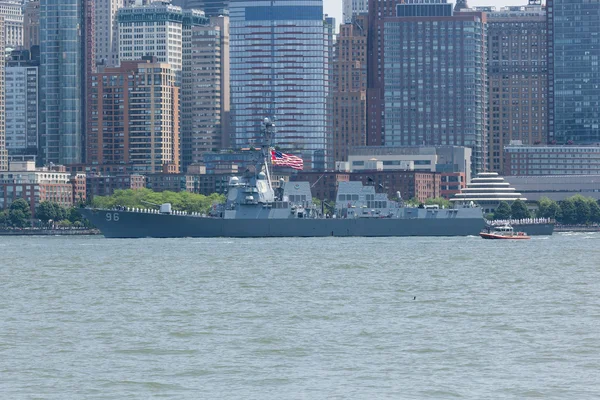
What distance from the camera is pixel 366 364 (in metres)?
45.1

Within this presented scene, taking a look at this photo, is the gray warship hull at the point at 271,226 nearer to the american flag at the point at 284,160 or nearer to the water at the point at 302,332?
the american flag at the point at 284,160

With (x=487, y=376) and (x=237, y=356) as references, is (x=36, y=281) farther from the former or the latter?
(x=487, y=376)

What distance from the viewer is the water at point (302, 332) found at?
42000 millimetres

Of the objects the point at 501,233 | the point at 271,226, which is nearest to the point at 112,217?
the point at 271,226

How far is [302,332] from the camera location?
172 feet

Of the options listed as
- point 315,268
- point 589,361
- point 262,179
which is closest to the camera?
point 589,361

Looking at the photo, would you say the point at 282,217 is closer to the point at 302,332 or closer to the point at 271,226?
the point at 271,226

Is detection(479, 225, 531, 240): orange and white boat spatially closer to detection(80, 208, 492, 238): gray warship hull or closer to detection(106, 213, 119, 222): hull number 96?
detection(80, 208, 492, 238): gray warship hull

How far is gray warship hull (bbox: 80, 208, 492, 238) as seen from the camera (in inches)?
6147

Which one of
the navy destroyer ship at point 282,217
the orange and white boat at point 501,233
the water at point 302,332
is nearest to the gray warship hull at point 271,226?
the navy destroyer ship at point 282,217

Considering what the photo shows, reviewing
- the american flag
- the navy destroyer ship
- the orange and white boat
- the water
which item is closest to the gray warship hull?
the navy destroyer ship

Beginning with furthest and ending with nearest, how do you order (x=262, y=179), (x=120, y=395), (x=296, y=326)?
(x=262, y=179) → (x=296, y=326) → (x=120, y=395)

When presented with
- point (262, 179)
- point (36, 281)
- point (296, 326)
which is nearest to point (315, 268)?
point (36, 281)

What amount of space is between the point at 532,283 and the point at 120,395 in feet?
124
